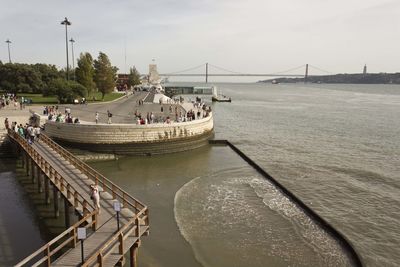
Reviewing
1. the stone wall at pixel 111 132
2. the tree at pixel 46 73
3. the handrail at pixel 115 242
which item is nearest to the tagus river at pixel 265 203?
the stone wall at pixel 111 132

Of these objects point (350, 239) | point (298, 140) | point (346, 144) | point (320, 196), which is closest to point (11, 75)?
point (298, 140)

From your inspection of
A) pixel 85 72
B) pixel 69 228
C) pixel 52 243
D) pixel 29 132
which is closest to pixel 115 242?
pixel 69 228

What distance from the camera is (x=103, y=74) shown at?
58312mm

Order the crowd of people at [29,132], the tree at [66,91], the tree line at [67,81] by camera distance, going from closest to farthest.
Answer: the crowd of people at [29,132]
the tree at [66,91]
the tree line at [67,81]

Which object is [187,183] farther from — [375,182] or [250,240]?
[375,182]

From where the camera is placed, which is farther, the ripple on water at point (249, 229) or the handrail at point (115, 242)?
the ripple on water at point (249, 229)

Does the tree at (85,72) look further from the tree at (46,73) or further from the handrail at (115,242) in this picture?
the handrail at (115,242)

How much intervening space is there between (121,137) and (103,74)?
100 feet

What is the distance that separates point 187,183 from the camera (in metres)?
24.0

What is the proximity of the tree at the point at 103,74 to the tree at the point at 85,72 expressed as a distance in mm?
958

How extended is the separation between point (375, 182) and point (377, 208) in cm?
545

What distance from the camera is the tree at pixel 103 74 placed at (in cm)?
5828

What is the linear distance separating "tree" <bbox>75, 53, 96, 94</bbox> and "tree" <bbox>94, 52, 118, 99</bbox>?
3.14 ft

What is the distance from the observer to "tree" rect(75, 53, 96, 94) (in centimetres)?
5681
